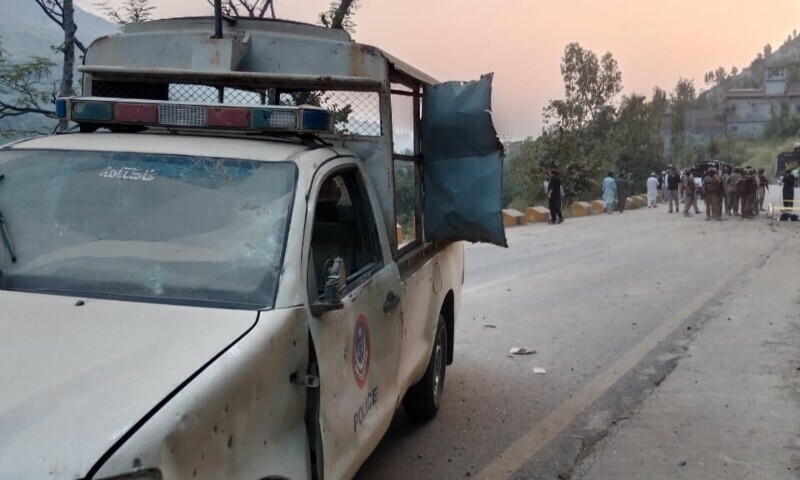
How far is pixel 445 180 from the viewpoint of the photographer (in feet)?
17.7

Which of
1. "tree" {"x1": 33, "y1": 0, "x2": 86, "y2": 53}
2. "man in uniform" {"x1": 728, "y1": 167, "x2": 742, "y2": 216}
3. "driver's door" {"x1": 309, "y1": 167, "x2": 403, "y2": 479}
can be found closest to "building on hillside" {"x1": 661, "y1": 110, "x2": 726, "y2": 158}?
"man in uniform" {"x1": 728, "y1": 167, "x2": 742, "y2": 216}

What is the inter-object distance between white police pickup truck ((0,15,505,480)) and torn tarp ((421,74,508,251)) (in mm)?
15

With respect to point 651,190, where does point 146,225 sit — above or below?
Result: above

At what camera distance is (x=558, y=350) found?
756 cm

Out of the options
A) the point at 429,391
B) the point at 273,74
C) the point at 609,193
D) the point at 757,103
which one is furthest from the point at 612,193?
the point at 757,103

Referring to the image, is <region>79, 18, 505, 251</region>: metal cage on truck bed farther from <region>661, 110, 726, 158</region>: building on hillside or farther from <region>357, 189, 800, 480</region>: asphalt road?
<region>661, 110, 726, 158</region>: building on hillside

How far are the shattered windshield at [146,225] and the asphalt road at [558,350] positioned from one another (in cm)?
206

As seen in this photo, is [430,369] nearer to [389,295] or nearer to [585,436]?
[585,436]

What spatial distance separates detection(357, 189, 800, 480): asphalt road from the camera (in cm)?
488

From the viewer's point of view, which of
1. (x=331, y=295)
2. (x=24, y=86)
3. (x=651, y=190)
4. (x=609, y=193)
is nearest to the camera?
(x=331, y=295)

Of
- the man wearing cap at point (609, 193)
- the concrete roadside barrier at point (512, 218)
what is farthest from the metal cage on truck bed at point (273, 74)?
the man wearing cap at point (609, 193)

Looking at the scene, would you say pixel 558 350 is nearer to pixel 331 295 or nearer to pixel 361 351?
pixel 361 351

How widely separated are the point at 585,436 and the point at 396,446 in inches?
49.3

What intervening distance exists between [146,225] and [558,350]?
5242mm
